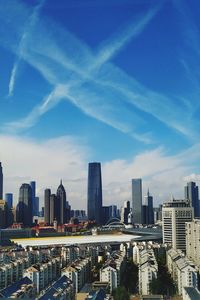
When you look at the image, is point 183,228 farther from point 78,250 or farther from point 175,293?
point 175,293

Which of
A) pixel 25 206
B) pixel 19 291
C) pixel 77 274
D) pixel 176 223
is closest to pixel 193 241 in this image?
pixel 176 223

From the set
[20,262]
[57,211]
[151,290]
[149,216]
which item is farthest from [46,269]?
[149,216]

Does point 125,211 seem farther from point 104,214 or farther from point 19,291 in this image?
point 19,291

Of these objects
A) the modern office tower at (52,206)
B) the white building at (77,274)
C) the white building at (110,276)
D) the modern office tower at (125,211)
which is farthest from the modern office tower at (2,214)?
the white building at (110,276)

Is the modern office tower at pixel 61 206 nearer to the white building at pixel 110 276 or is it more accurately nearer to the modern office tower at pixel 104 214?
the modern office tower at pixel 104 214

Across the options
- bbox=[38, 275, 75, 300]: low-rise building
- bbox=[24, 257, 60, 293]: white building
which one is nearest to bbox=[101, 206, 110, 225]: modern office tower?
bbox=[24, 257, 60, 293]: white building

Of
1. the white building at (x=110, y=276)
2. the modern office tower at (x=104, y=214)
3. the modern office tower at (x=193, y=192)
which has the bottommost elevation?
the white building at (x=110, y=276)
